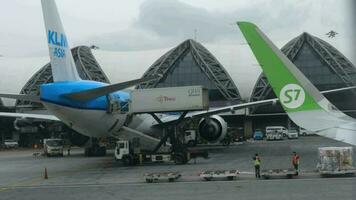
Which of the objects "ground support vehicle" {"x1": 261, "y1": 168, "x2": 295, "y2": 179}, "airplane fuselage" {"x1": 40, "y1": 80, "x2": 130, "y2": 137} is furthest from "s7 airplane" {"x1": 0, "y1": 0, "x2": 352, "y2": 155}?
"ground support vehicle" {"x1": 261, "y1": 168, "x2": 295, "y2": 179}

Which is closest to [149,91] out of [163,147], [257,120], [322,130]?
[163,147]

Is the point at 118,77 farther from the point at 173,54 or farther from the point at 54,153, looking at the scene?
the point at 54,153

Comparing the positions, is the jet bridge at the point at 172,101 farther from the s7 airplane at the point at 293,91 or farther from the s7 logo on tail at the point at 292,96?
the s7 logo on tail at the point at 292,96

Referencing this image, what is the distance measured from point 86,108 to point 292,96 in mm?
25330

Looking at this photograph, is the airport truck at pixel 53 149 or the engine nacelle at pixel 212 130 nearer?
the engine nacelle at pixel 212 130

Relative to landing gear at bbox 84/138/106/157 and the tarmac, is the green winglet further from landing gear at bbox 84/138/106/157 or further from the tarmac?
landing gear at bbox 84/138/106/157

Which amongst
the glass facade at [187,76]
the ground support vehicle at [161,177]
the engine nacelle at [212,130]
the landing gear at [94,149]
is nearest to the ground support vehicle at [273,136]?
the glass facade at [187,76]

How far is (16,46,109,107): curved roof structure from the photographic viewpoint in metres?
92.0

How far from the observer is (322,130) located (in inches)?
359

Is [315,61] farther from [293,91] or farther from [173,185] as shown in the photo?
[293,91]

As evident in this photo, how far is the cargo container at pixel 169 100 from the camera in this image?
34.8m

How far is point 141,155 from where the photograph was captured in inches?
1437

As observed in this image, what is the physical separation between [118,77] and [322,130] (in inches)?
3314

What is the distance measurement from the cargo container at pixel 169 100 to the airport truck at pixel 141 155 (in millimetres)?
2598
